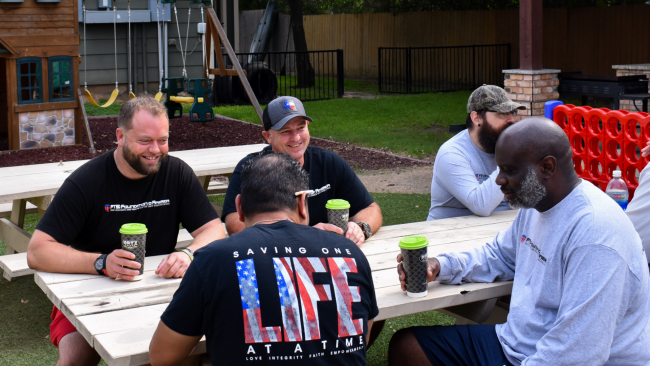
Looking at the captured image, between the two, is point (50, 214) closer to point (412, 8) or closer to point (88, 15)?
point (88, 15)

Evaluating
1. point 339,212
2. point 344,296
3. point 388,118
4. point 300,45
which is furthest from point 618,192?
point 300,45

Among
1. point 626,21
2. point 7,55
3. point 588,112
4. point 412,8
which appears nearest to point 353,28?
point 412,8

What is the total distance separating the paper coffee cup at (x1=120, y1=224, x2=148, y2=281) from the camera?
8.78ft

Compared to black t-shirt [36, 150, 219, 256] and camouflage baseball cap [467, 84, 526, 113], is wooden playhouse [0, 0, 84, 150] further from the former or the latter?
camouflage baseball cap [467, 84, 526, 113]

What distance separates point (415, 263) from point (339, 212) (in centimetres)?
59

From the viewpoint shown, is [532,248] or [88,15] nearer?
[532,248]

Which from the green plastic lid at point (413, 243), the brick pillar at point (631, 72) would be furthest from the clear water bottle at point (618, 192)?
the brick pillar at point (631, 72)

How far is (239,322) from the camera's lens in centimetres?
197

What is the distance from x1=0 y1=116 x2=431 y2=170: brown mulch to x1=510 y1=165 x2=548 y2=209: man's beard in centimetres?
686

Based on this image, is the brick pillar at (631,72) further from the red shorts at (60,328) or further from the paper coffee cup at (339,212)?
the red shorts at (60,328)

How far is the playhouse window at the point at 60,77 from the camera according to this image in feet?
32.8

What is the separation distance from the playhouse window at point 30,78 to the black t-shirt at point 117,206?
7288 mm

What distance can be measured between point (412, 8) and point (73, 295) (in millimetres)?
22088

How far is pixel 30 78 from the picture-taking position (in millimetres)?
9930
